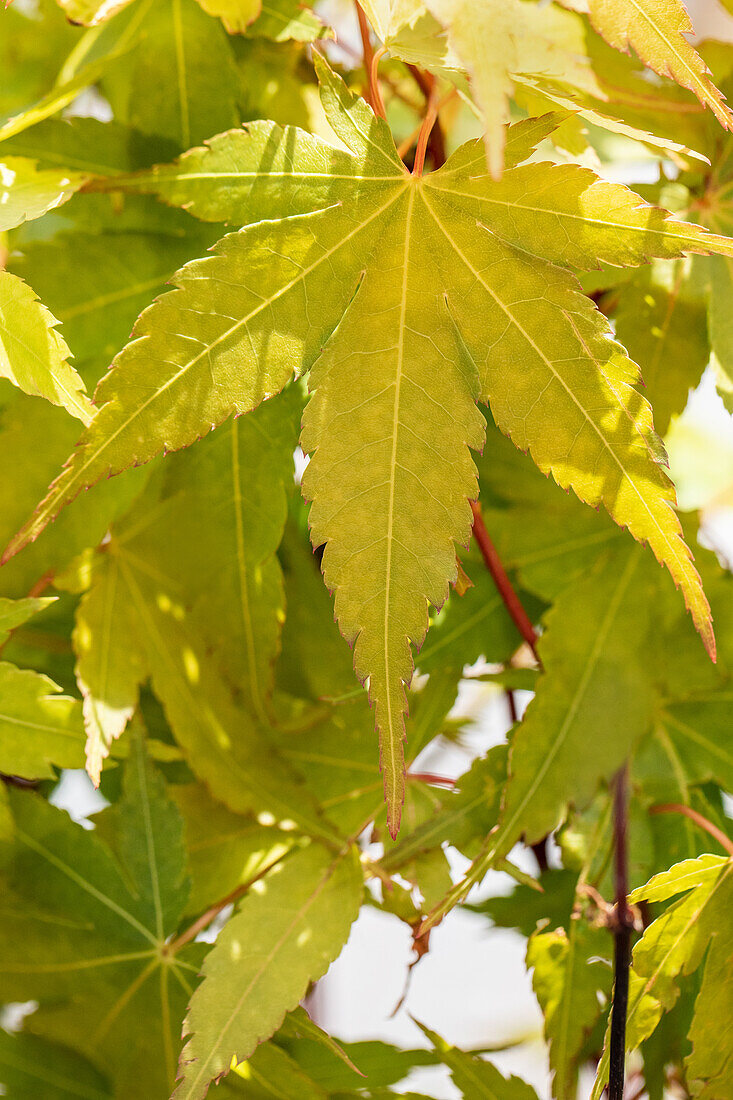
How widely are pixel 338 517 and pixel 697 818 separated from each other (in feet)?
0.84

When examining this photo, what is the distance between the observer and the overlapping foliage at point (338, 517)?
305 millimetres

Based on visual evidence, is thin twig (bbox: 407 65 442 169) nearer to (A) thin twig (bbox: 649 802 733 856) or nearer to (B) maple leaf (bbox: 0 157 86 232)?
(B) maple leaf (bbox: 0 157 86 232)

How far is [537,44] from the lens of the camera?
30 centimetres

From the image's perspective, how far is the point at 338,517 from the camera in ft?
1.00

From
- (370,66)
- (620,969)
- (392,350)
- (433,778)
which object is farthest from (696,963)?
(370,66)

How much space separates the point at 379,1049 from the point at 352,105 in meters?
0.48

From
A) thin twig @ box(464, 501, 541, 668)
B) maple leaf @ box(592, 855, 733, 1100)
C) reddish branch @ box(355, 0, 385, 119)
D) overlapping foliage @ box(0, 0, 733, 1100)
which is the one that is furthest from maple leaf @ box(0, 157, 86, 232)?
maple leaf @ box(592, 855, 733, 1100)

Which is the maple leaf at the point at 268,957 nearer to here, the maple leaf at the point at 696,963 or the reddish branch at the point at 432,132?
the maple leaf at the point at 696,963

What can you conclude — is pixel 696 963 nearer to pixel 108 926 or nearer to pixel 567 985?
pixel 567 985

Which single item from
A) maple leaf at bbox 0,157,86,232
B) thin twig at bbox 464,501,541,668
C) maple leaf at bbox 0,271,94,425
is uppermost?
maple leaf at bbox 0,157,86,232

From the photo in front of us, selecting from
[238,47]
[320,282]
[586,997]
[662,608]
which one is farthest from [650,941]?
[238,47]

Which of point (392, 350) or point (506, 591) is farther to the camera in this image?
point (506, 591)

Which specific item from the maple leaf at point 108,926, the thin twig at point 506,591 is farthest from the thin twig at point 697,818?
the maple leaf at point 108,926

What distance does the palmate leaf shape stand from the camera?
0.30m
